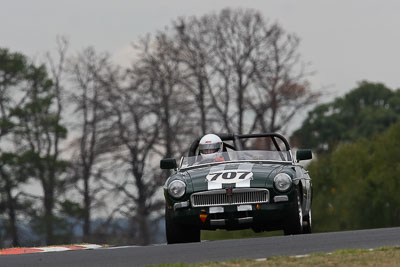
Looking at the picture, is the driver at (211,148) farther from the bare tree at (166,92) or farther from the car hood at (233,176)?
the bare tree at (166,92)

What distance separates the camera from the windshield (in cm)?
1634

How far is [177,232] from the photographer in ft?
50.5

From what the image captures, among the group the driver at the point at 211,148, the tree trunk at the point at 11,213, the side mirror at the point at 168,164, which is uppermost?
the tree trunk at the point at 11,213

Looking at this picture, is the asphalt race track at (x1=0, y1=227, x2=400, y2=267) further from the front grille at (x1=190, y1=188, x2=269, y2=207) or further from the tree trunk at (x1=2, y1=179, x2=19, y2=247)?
the tree trunk at (x1=2, y1=179, x2=19, y2=247)

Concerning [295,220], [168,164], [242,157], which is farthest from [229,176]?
[168,164]

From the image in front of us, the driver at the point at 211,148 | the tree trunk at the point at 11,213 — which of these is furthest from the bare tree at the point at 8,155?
the driver at the point at 211,148

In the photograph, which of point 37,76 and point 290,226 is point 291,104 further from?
point 290,226

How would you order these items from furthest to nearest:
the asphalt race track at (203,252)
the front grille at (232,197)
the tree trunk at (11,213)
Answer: the tree trunk at (11,213), the front grille at (232,197), the asphalt race track at (203,252)

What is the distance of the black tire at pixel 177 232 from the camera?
1526 centimetres

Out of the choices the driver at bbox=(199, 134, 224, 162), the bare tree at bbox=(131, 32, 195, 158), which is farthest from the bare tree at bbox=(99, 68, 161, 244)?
the driver at bbox=(199, 134, 224, 162)

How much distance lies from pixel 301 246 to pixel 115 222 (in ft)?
126

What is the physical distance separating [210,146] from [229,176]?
1779 mm

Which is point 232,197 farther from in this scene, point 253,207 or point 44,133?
point 44,133

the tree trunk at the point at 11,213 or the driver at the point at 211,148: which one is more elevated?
the tree trunk at the point at 11,213
